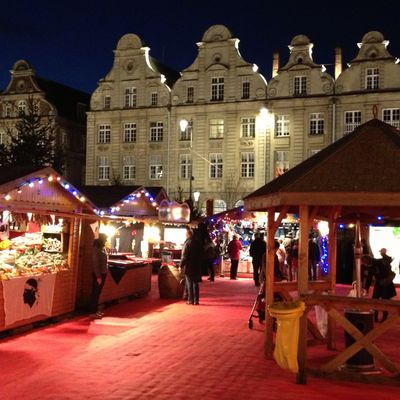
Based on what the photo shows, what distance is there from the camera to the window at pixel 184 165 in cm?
4281

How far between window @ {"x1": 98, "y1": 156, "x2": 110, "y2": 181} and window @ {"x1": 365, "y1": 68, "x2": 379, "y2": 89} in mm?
17986

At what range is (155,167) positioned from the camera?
4384 cm

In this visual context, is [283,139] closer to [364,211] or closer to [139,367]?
[364,211]

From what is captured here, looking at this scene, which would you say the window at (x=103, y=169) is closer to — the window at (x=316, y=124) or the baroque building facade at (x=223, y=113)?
the baroque building facade at (x=223, y=113)

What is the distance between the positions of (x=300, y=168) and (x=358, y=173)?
1.23 meters

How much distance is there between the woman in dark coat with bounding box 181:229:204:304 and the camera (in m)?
15.1

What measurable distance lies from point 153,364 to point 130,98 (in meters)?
37.1

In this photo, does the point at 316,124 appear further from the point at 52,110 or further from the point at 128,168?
the point at 52,110

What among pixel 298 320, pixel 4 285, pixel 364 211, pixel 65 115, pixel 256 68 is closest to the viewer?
pixel 298 320

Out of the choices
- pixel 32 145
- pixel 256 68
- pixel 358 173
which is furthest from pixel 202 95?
pixel 358 173

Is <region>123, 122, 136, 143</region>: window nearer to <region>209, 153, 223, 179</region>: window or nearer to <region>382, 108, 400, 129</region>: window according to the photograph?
<region>209, 153, 223, 179</region>: window

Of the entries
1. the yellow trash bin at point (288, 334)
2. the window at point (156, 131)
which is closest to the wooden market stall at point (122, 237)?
the yellow trash bin at point (288, 334)

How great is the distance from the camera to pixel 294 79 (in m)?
40.2

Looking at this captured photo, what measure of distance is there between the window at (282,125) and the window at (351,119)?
3.55m
